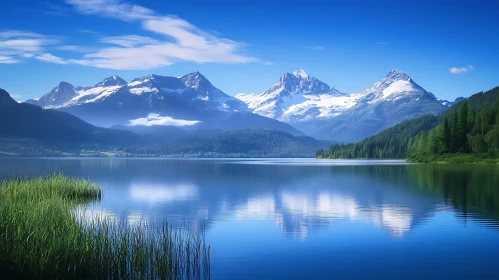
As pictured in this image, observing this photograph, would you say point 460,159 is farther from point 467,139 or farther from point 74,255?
point 74,255

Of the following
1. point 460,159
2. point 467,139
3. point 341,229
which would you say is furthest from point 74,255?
point 467,139

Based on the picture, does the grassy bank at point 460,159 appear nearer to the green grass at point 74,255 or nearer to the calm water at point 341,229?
the calm water at point 341,229

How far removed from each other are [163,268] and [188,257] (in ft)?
5.85

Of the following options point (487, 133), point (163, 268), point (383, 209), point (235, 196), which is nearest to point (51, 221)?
point (163, 268)

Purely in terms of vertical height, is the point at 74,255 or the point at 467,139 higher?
the point at 467,139

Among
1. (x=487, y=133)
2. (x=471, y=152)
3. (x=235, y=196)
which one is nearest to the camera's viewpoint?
(x=235, y=196)

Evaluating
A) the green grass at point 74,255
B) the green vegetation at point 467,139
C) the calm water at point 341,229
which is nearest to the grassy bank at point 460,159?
the green vegetation at point 467,139

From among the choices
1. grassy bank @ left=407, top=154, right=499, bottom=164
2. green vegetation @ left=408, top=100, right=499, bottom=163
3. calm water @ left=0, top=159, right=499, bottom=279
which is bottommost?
calm water @ left=0, top=159, right=499, bottom=279

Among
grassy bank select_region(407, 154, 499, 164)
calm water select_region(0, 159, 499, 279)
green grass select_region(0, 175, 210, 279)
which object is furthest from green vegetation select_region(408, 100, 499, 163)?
green grass select_region(0, 175, 210, 279)

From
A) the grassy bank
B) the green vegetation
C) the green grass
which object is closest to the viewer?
the green grass

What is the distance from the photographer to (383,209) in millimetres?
46469

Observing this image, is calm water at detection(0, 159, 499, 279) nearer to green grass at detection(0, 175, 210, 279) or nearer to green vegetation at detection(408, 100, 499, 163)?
green grass at detection(0, 175, 210, 279)

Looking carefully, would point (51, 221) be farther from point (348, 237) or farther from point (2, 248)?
point (348, 237)

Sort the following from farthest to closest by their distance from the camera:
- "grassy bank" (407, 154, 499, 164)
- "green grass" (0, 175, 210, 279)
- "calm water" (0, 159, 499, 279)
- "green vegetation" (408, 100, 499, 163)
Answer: "green vegetation" (408, 100, 499, 163) → "grassy bank" (407, 154, 499, 164) → "calm water" (0, 159, 499, 279) → "green grass" (0, 175, 210, 279)
